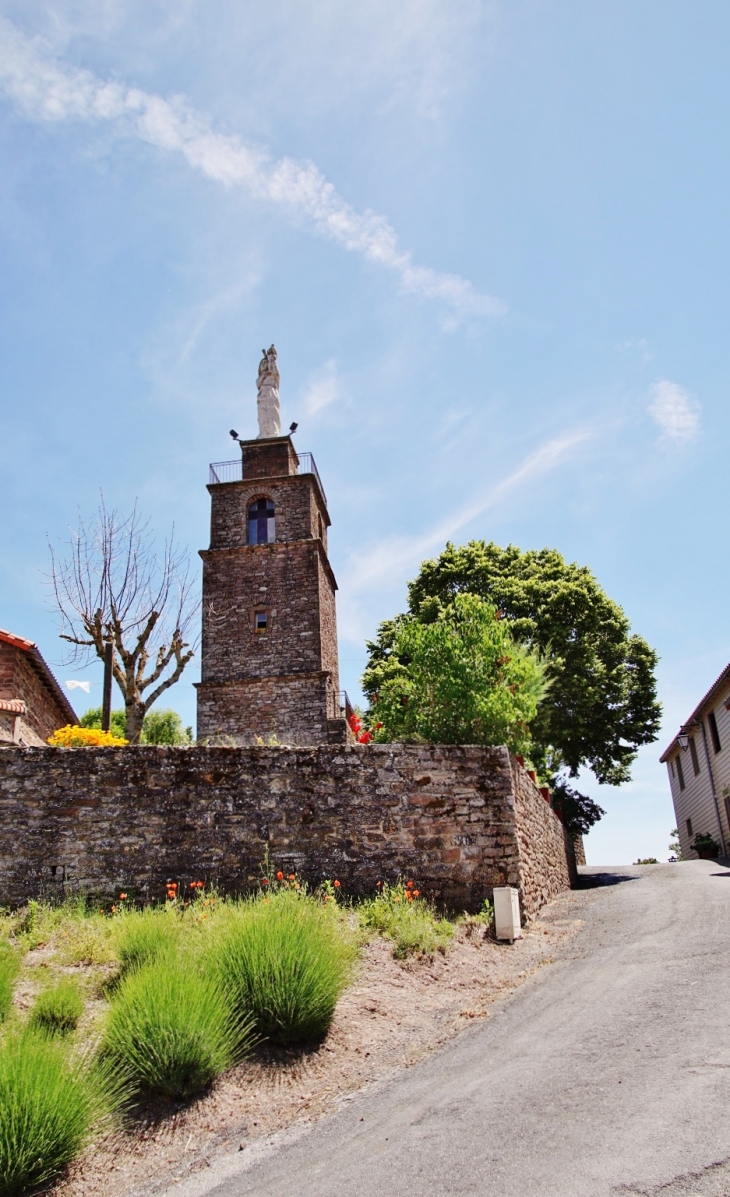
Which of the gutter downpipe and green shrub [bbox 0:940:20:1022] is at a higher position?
the gutter downpipe

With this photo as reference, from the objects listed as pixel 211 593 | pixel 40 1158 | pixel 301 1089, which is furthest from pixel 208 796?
pixel 211 593

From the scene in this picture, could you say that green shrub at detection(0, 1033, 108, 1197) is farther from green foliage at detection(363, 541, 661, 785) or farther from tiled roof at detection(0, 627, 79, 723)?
green foliage at detection(363, 541, 661, 785)

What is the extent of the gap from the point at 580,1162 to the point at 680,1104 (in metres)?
0.81

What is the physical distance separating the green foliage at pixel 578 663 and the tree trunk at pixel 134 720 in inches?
229

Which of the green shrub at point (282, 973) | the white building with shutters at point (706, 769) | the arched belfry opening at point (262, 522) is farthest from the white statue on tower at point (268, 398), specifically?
the green shrub at point (282, 973)

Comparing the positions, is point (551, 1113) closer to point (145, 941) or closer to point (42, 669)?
point (145, 941)

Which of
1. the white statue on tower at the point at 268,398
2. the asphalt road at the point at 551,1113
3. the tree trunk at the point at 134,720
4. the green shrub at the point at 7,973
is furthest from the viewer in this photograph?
the white statue on tower at the point at 268,398

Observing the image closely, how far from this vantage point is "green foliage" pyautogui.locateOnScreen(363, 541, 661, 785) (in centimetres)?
2084

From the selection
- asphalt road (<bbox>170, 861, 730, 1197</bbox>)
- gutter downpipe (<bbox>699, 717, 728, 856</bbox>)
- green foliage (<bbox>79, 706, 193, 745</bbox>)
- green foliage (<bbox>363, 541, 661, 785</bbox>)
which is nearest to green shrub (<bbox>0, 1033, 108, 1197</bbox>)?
asphalt road (<bbox>170, 861, 730, 1197</bbox>)

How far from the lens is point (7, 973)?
21.2 ft

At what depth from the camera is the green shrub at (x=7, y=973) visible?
20.1 feet

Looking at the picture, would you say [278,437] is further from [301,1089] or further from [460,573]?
[301,1089]

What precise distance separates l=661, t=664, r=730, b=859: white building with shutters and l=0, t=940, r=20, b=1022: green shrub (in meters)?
17.3

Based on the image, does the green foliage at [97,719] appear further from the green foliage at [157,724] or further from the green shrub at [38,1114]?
the green shrub at [38,1114]
